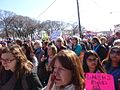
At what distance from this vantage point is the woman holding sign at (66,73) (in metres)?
2.72

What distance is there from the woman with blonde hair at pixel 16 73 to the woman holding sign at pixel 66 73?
0.97 m

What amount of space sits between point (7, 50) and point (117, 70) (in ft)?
5.31

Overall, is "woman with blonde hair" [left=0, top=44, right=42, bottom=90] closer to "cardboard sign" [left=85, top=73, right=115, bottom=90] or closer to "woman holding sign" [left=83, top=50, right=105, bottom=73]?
"cardboard sign" [left=85, top=73, right=115, bottom=90]

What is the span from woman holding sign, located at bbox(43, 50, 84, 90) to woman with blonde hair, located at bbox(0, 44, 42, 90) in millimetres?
967

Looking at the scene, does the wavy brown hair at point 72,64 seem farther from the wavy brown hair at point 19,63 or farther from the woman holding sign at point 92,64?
the woman holding sign at point 92,64

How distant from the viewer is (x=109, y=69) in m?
4.82

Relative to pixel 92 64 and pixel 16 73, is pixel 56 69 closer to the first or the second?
pixel 16 73

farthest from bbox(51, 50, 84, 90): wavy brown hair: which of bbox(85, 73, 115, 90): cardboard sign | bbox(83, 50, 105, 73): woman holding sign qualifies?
bbox(83, 50, 105, 73): woman holding sign

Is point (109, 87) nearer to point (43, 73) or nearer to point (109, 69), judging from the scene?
point (109, 69)

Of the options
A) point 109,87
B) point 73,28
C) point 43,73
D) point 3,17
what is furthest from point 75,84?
point 73,28

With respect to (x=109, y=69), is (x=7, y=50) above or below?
above

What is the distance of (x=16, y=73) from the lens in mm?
3885

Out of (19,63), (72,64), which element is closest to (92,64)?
(19,63)

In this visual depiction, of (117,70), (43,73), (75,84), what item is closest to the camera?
(75,84)
